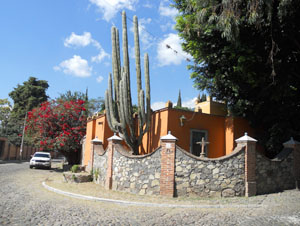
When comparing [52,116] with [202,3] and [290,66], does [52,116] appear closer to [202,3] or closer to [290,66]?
[202,3]

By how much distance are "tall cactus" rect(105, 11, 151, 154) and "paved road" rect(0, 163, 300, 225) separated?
5.08 metres

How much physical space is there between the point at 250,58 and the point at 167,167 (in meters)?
5.54

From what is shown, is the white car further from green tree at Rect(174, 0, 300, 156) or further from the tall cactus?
green tree at Rect(174, 0, 300, 156)

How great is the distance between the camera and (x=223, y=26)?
9.38 metres

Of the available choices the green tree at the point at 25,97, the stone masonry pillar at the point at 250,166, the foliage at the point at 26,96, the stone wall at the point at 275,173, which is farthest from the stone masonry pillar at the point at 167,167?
the foliage at the point at 26,96

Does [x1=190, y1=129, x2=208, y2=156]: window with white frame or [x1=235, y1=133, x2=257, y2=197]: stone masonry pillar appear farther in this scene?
[x1=190, y1=129, x2=208, y2=156]: window with white frame

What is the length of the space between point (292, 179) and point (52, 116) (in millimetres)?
16301

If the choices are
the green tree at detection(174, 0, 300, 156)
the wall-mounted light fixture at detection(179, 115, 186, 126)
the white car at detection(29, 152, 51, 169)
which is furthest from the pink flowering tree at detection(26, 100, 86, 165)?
the green tree at detection(174, 0, 300, 156)

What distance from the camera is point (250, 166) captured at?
912cm

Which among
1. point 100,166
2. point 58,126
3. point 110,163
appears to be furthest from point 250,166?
point 58,126

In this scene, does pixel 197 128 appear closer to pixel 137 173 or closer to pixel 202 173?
pixel 202 173

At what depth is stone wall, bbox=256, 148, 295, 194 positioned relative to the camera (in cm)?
948

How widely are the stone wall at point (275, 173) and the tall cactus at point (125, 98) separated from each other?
5627mm

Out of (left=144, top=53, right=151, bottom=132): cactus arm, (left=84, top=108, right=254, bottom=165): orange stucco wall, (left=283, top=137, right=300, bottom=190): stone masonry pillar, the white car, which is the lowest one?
the white car
